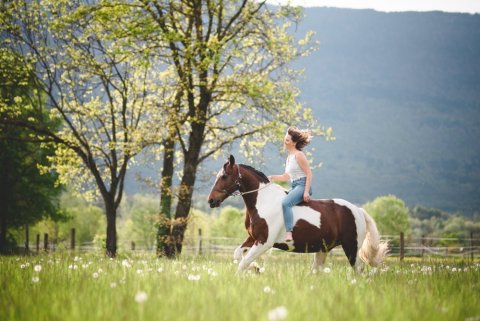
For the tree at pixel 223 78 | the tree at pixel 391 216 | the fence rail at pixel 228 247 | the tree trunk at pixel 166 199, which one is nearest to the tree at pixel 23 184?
the fence rail at pixel 228 247

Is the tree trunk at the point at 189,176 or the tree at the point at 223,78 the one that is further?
the tree trunk at the point at 189,176

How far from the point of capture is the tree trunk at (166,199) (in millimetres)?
18059

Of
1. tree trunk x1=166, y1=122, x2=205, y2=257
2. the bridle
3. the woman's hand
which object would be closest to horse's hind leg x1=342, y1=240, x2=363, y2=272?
the woman's hand

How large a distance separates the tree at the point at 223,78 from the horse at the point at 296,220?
8285mm

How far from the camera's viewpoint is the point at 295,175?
821 centimetres

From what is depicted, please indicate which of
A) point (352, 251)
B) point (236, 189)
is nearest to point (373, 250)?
point (352, 251)

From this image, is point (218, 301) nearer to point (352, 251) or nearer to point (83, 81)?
point (352, 251)

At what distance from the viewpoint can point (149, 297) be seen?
390cm

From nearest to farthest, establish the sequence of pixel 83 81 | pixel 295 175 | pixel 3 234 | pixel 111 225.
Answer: pixel 295 175 < pixel 111 225 < pixel 83 81 < pixel 3 234

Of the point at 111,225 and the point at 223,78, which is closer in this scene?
the point at 223,78

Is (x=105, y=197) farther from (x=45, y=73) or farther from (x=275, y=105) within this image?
(x=275, y=105)

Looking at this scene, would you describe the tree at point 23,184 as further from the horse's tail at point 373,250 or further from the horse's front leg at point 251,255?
the horse's tail at point 373,250

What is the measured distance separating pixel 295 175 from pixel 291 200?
1.86 ft

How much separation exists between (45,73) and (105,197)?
20.0ft
